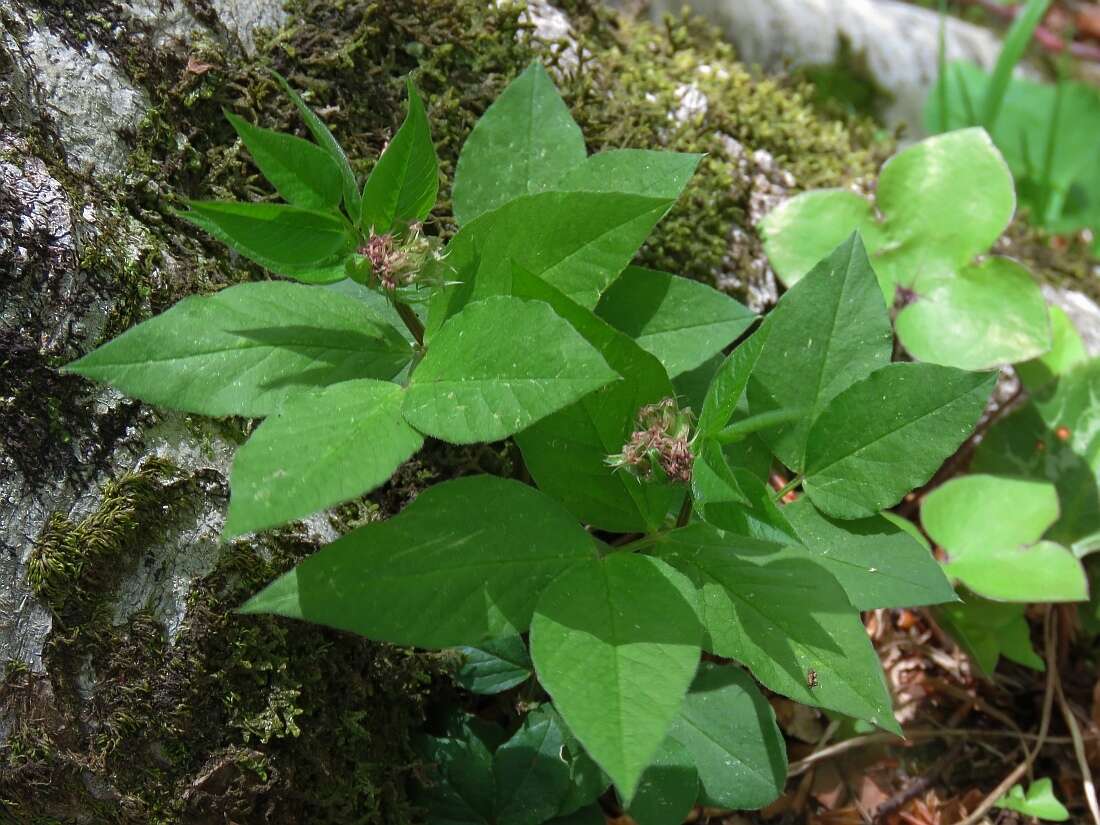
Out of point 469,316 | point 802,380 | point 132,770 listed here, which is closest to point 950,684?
point 802,380

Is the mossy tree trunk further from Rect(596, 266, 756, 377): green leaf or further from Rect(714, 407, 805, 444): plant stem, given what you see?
Rect(714, 407, 805, 444): plant stem

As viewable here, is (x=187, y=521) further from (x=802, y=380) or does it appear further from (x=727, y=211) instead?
(x=727, y=211)

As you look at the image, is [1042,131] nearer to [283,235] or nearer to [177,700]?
[283,235]

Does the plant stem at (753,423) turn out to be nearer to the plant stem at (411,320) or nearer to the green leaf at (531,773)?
the plant stem at (411,320)

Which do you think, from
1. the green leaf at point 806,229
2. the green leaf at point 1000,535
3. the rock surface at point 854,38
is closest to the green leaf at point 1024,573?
the green leaf at point 1000,535

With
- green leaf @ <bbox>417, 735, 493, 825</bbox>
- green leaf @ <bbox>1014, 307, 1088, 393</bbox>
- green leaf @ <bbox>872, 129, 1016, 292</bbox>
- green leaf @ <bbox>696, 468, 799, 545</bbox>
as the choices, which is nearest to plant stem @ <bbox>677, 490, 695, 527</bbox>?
green leaf @ <bbox>696, 468, 799, 545</bbox>

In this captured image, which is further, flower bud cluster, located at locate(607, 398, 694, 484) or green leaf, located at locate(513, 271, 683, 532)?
green leaf, located at locate(513, 271, 683, 532)
